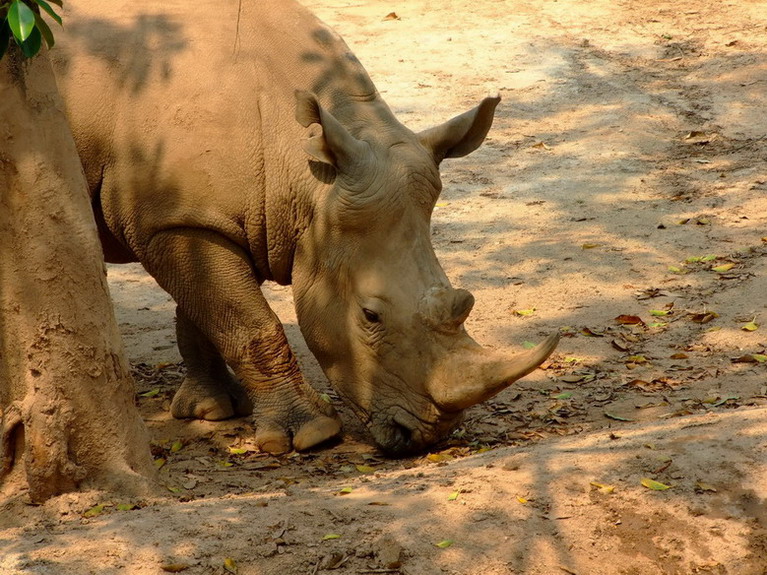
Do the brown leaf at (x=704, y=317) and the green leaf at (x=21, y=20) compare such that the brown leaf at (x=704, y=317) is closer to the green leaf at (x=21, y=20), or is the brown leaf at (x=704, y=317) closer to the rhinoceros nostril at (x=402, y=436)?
the rhinoceros nostril at (x=402, y=436)

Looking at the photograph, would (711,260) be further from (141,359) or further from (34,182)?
(34,182)

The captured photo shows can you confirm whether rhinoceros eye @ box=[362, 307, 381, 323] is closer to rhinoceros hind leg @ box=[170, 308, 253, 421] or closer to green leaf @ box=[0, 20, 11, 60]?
rhinoceros hind leg @ box=[170, 308, 253, 421]

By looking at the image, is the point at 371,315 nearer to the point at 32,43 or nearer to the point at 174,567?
the point at 174,567

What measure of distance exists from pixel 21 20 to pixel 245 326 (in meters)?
3.25

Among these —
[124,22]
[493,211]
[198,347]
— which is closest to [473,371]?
[198,347]

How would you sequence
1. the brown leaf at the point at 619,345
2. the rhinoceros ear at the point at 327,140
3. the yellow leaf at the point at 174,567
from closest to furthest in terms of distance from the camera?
the yellow leaf at the point at 174,567 → the rhinoceros ear at the point at 327,140 → the brown leaf at the point at 619,345

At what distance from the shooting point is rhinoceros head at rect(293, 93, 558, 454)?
6102mm

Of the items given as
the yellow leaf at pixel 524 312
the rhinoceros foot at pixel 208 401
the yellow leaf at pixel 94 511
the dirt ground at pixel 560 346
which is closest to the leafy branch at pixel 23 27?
the dirt ground at pixel 560 346

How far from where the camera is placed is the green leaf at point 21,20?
3561 millimetres

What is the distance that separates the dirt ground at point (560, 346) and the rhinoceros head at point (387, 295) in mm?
341

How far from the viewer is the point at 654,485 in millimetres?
4754

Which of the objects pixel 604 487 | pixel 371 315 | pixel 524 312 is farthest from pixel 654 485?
pixel 524 312

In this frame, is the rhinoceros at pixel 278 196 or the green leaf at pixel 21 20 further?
the rhinoceros at pixel 278 196

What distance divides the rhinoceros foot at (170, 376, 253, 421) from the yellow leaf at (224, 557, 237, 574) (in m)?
3.09
